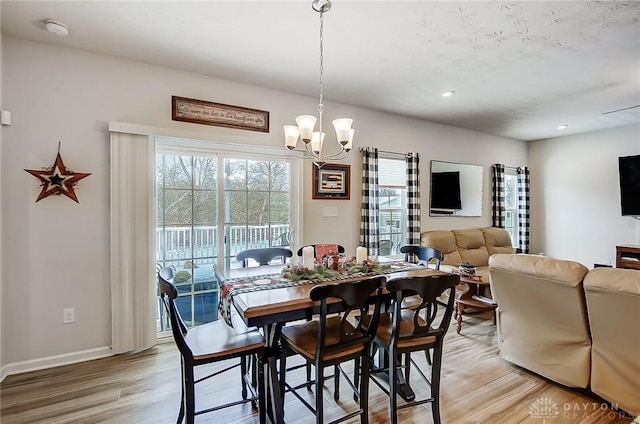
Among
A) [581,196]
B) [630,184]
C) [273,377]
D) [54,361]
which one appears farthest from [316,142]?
[581,196]

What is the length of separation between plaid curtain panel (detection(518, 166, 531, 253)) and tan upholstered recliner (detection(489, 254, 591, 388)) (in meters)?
4.23

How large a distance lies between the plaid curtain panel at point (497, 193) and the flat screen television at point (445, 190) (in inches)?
37.3

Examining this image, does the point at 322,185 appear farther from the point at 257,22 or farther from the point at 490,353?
the point at 490,353

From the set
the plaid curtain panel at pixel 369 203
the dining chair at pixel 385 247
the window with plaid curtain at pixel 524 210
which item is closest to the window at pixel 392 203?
the dining chair at pixel 385 247

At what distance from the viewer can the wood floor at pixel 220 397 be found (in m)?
2.00

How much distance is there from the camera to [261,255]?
285 centimetres

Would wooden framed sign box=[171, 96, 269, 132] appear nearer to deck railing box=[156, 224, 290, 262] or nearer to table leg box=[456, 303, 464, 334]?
deck railing box=[156, 224, 290, 262]

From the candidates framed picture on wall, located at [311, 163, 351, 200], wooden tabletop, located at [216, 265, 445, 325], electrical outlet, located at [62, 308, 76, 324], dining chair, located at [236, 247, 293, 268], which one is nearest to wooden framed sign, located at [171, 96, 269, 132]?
framed picture on wall, located at [311, 163, 351, 200]

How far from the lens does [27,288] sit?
8.30 feet

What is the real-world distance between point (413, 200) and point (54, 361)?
444 cm

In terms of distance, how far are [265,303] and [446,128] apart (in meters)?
4.65

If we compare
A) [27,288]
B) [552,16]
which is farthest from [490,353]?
[27,288]

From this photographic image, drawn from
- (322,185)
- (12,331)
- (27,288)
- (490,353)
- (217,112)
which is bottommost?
(490,353)

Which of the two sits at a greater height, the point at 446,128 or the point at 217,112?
the point at 446,128
